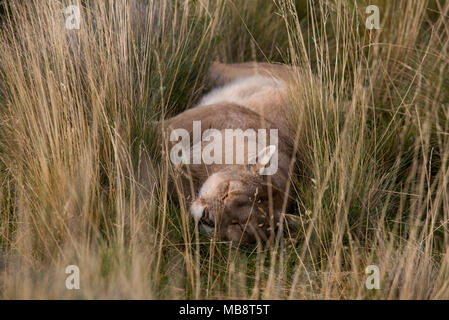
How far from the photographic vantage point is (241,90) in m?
5.27

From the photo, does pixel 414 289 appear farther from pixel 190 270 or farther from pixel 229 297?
pixel 190 270

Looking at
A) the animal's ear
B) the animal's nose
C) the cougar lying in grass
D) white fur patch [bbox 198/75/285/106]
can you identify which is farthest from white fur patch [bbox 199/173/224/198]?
white fur patch [bbox 198/75/285/106]

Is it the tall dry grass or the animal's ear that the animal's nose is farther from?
the animal's ear

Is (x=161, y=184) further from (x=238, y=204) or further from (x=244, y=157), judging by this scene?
(x=244, y=157)

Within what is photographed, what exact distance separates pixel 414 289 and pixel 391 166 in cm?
157

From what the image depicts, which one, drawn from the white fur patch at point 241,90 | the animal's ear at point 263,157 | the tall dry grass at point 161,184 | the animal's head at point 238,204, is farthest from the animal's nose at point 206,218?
the white fur patch at point 241,90

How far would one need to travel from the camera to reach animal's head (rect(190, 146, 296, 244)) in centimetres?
357

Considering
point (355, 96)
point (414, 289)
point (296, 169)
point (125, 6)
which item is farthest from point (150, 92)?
point (414, 289)

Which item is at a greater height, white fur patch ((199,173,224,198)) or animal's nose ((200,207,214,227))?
white fur patch ((199,173,224,198))

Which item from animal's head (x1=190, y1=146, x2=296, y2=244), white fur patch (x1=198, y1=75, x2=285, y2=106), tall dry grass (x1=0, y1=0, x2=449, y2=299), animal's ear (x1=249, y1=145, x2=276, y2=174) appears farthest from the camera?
white fur patch (x1=198, y1=75, x2=285, y2=106)

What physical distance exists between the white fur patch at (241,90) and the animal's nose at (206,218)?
5.47ft

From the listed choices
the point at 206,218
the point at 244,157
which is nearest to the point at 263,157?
the point at 244,157

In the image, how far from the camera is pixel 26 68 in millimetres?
3734

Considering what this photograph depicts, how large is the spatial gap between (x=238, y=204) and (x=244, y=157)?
1.61 feet
